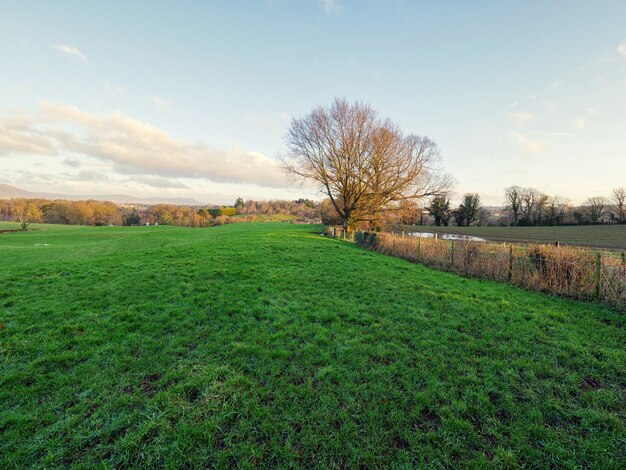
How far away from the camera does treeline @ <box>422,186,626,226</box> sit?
46.6m

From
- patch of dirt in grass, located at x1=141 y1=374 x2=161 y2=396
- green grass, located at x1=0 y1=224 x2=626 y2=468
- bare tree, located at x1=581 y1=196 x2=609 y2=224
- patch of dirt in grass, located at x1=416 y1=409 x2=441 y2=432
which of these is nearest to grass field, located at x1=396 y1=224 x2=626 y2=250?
bare tree, located at x1=581 y1=196 x2=609 y2=224

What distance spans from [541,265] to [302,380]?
9915 millimetres

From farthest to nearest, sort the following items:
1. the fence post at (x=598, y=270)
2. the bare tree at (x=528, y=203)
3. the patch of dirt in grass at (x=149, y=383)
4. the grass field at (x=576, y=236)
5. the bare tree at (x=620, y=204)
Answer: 1. the bare tree at (x=528, y=203)
2. the bare tree at (x=620, y=204)
3. the grass field at (x=576, y=236)
4. the fence post at (x=598, y=270)
5. the patch of dirt in grass at (x=149, y=383)

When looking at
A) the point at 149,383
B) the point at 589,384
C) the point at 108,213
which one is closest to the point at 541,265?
the point at 589,384

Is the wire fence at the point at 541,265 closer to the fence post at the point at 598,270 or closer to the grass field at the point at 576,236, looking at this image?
the fence post at the point at 598,270

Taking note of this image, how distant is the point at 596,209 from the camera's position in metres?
47.0

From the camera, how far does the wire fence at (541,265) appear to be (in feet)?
25.2

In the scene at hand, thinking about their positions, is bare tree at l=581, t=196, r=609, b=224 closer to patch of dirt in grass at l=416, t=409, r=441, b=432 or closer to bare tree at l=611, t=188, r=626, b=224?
bare tree at l=611, t=188, r=626, b=224

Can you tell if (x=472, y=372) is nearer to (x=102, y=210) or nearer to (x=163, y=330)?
(x=163, y=330)

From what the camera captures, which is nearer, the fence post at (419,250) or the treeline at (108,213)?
the fence post at (419,250)

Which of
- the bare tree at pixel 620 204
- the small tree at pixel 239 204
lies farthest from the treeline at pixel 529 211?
the small tree at pixel 239 204

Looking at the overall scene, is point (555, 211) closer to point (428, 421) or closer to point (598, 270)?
point (598, 270)

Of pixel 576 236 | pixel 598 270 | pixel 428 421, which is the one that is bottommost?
pixel 428 421

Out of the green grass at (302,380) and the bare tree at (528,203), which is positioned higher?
the bare tree at (528,203)
